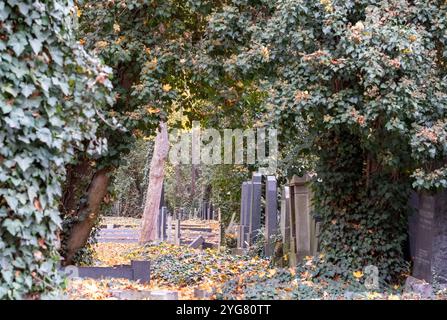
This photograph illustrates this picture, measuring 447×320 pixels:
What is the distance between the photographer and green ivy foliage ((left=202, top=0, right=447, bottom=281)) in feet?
32.2

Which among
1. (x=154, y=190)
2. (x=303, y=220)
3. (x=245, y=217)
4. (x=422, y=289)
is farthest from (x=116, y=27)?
(x=154, y=190)

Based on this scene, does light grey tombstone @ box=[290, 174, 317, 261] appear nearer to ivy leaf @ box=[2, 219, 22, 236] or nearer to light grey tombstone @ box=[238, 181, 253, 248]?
light grey tombstone @ box=[238, 181, 253, 248]

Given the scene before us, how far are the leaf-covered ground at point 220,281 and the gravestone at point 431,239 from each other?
794mm

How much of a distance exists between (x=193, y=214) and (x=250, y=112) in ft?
96.3

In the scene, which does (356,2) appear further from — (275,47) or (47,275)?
(47,275)

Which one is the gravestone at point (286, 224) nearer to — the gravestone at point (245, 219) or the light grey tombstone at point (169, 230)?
the gravestone at point (245, 219)

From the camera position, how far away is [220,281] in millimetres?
13523

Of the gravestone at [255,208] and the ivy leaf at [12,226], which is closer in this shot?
the ivy leaf at [12,226]

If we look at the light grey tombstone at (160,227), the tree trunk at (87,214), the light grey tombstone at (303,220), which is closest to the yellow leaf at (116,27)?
the tree trunk at (87,214)

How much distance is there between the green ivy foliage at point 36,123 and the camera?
6.17 m

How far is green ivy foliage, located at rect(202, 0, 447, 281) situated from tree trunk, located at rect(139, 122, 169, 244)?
13.8 meters

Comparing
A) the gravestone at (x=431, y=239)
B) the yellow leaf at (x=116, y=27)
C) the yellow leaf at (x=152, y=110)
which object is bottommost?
the gravestone at (x=431, y=239)

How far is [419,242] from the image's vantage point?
36.7 ft
